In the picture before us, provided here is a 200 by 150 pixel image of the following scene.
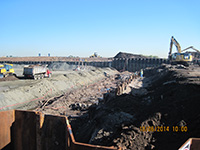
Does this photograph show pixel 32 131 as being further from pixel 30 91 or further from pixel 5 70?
pixel 5 70

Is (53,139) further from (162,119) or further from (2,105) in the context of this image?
(2,105)

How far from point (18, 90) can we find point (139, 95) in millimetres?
10756

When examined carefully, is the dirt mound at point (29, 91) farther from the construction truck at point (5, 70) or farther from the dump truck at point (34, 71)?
the construction truck at point (5, 70)

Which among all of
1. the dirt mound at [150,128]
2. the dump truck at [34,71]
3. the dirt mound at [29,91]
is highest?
the dump truck at [34,71]

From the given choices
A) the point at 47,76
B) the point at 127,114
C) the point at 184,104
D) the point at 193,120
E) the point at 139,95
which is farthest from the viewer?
the point at 47,76

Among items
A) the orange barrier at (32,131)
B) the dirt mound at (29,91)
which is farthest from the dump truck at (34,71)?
the orange barrier at (32,131)

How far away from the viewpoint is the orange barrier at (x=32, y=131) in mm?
3785

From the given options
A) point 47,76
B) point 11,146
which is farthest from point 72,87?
point 11,146

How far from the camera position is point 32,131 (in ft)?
13.9

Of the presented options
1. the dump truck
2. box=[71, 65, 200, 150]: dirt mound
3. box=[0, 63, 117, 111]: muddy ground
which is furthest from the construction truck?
box=[71, 65, 200, 150]: dirt mound

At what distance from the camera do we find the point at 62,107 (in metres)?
12.1
